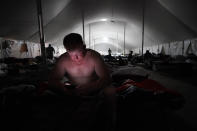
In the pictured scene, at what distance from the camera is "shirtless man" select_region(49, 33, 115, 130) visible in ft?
5.01

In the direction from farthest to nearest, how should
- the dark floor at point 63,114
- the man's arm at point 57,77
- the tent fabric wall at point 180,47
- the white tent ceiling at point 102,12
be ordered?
the tent fabric wall at point 180,47 → the white tent ceiling at point 102,12 → the man's arm at point 57,77 → the dark floor at point 63,114

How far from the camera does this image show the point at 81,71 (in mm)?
1846

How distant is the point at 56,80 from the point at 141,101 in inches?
39.0

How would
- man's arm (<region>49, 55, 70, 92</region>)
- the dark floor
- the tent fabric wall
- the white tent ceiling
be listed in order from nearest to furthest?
the dark floor, man's arm (<region>49, 55, 70, 92</region>), the white tent ceiling, the tent fabric wall

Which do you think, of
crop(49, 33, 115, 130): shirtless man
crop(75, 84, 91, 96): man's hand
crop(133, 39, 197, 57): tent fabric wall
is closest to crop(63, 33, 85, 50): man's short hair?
crop(49, 33, 115, 130): shirtless man

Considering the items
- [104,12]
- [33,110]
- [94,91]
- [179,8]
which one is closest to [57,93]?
[33,110]

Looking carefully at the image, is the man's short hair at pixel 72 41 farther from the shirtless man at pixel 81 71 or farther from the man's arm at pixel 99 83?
the man's arm at pixel 99 83

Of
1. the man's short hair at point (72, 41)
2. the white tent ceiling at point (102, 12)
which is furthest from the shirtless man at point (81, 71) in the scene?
the white tent ceiling at point (102, 12)

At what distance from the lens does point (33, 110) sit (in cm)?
154

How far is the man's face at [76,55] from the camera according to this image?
164 centimetres

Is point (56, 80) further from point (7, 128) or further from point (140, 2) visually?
point (140, 2)

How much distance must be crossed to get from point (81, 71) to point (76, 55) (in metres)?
0.25

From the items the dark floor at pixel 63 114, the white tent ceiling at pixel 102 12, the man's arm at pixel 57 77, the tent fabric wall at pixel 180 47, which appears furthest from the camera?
the tent fabric wall at pixel 180 47

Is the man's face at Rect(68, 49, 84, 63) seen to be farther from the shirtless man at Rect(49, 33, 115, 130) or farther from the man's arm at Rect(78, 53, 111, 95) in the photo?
the man's arm at Rect(78, 53, 111, 95)
